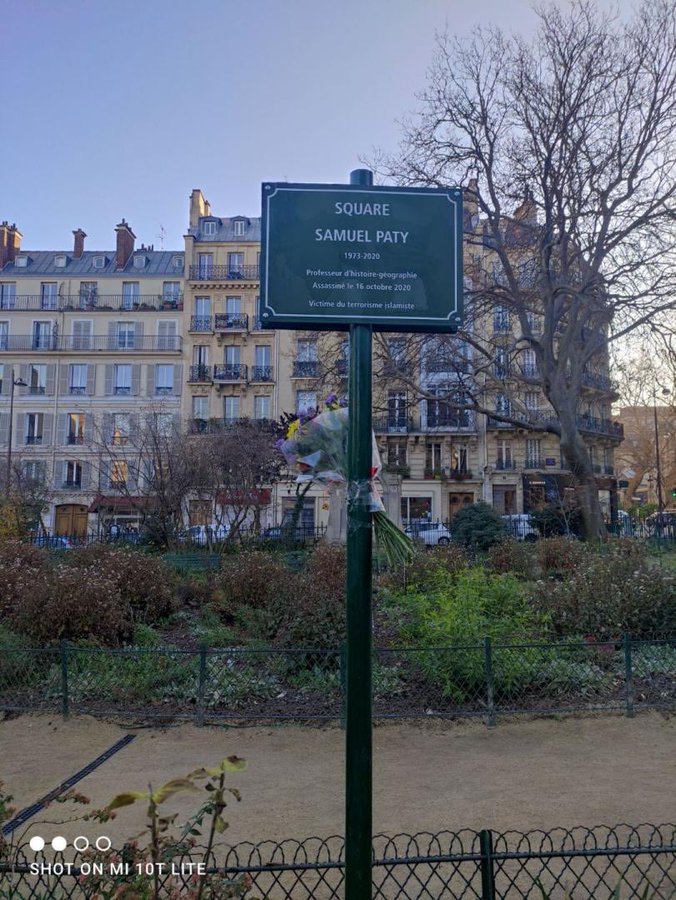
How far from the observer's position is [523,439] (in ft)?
138

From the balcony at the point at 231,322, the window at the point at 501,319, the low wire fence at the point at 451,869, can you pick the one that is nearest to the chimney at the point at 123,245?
the balcony at the point at 231,322

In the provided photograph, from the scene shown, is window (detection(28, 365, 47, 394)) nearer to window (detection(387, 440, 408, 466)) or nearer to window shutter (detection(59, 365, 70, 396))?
window shutter (detection(59, 365, 70, 396))

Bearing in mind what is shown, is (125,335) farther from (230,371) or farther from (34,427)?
(34,427)

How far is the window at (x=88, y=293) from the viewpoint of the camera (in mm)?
43906

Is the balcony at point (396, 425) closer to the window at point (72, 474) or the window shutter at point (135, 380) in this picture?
the window shutter at point (135, 380)

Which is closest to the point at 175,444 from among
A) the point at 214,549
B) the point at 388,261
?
the point at 214,549

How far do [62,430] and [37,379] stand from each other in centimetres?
380

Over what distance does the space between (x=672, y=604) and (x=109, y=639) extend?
23.1ft

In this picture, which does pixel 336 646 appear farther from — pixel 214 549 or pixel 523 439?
→ pixel 523 439

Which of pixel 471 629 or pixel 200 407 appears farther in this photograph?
pixel 200 407

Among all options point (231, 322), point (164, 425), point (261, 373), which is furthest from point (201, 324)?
point (164, 425)

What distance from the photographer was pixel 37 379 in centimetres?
4284

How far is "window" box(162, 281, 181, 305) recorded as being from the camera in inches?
1724

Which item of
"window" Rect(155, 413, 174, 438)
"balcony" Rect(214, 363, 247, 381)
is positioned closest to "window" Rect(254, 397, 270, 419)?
"balcony" Rect(214, 363, 247, 381)
